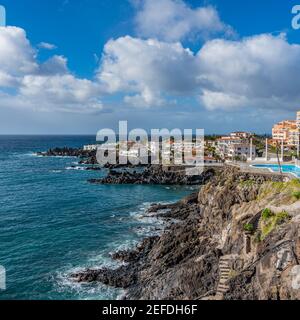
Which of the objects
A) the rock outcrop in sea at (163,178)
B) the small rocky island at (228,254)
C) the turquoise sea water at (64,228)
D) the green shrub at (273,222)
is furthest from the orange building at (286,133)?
the green shrub at (273,222)

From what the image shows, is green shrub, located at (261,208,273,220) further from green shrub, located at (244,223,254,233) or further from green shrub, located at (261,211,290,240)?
green shrub, located at (244,223,254,233)

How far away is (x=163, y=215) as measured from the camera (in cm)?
4244

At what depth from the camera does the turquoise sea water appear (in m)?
24.3

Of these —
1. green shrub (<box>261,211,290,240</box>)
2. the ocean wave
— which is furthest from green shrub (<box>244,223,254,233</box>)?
the ocean wave

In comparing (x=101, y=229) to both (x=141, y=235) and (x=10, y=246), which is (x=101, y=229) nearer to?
(x=141, y=235)

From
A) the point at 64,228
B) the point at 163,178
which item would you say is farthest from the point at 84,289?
the point at 163,178

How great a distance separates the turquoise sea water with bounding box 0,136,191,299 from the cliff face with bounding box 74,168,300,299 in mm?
2428

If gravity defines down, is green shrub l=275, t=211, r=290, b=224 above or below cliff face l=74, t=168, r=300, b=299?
above

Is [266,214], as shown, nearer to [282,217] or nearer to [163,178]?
[282,217]

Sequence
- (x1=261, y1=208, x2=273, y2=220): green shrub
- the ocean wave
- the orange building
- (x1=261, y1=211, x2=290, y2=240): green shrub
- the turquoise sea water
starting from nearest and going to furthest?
(x1=261, y1=211, x2=290, y2=240): green shrub, (x1=261, y1=208, x2=273, y2=220): green shrub, the ocean wave, the turquoise sea water, the orange building

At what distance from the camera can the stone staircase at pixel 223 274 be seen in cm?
1739

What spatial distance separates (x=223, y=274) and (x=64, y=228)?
2218 centimetres

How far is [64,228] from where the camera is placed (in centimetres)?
3669
